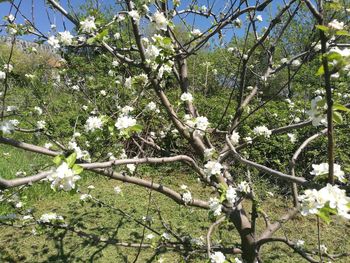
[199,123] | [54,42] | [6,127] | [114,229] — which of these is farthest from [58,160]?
[114,229]

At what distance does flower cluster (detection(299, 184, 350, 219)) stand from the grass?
180 cm

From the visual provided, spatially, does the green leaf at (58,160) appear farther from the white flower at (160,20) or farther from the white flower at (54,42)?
the white flower at (54,42)

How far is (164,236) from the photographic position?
2.81 meters

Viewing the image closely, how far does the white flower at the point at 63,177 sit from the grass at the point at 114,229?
1.62 meters

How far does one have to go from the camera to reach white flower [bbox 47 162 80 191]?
1293mm

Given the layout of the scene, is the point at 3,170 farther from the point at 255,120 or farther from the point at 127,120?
the point at 127,120

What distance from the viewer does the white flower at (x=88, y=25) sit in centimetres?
199

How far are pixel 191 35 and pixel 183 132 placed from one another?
0.91 meters

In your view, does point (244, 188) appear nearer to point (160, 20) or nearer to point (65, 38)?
point (160, 20)

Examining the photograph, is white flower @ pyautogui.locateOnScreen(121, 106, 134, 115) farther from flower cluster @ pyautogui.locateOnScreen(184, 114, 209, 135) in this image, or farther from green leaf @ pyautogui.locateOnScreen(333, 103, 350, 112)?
green leaf @ pyautogui.locateOnScreen(333, 103, 350, 112)

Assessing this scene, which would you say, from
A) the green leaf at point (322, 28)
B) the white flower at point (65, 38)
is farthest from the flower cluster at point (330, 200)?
the white flower at point (65, 38)

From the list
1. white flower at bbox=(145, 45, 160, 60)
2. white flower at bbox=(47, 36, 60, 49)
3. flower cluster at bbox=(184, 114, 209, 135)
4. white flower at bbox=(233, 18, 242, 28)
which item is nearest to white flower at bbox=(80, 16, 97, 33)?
white flower at bbox=(145, 45, 160, 60)

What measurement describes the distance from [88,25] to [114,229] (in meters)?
2.76

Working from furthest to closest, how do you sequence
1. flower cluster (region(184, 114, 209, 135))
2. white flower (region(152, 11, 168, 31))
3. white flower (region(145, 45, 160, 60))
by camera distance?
flower cluster (region(184, 114, 209, 135))
white flower (region(145, 45, 160, 60))
white flower (region(152, 11, 168, 31))
